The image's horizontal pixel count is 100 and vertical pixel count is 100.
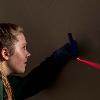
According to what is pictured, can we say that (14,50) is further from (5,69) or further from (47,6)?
(47,6)

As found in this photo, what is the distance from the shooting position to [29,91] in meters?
1.65

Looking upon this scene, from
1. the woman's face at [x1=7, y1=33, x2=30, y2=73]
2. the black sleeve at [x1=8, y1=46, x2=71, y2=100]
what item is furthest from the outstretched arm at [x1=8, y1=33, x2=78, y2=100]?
the woman's face at [x1=7, y1=33, x2=30, y2=73]

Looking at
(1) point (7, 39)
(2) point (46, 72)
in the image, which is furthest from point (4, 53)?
(2) point (46, 72)

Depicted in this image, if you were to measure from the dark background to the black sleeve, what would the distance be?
3 centimetres

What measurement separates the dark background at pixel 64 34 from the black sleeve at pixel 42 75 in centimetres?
3

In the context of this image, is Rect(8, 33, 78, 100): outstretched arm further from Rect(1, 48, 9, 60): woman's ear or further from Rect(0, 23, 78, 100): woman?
Rect(1, 48, 9, 60): woman's ear

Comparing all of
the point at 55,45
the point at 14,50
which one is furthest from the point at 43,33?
the point at 14,50

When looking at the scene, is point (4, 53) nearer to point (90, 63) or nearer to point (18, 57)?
point (18, 57)

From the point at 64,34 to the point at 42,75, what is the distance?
0.73 ft

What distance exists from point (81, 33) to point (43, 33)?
0.69 feet

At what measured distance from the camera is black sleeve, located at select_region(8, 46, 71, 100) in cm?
151

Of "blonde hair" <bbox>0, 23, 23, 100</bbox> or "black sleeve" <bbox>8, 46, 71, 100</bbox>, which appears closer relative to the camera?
"blonde hair" <bbox>0, 23, 23, 100</bbox>

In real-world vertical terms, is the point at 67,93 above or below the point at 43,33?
below

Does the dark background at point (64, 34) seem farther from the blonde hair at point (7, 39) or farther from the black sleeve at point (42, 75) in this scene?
the blonde hair at point (7, 39)
